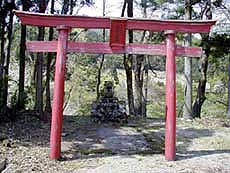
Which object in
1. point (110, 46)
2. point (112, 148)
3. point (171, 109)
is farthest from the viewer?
point (112, 148)

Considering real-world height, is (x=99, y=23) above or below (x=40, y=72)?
above

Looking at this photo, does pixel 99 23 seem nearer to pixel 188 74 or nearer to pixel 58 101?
pixel 58 101

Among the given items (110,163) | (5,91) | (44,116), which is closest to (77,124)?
(44,116)

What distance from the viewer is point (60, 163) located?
5617 millimetres

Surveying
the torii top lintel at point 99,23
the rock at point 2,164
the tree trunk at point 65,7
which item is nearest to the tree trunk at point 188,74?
the tree trunk at point 65,7

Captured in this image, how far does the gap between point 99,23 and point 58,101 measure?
5.11 feet

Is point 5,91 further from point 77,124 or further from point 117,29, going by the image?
point 117,29

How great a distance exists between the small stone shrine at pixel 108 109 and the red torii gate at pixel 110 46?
10.9 feet

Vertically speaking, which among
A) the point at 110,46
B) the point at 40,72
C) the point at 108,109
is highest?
the point at 110,46

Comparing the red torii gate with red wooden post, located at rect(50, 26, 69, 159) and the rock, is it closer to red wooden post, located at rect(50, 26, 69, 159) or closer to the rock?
red wooden post, located at rect(50, 26, 69, 159)

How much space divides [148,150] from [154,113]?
1456 cm

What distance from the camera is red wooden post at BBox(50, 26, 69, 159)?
5.74m

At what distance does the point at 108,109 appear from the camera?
932cm

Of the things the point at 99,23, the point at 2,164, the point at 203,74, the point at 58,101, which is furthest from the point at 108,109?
the point at 203,74
